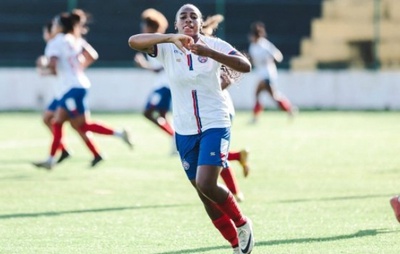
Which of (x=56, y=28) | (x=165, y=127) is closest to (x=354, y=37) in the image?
(x=165, y=127)

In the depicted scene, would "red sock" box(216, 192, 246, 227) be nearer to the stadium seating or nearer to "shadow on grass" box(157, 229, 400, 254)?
"shadow on grass" box(157, 229, 400, 254)

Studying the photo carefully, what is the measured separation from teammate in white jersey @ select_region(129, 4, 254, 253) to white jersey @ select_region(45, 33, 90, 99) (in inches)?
261

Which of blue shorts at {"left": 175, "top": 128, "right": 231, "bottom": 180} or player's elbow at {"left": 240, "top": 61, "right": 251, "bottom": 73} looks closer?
player's elbow at {"left": 240, "top": 61, "right": 251, "bottom": 73}

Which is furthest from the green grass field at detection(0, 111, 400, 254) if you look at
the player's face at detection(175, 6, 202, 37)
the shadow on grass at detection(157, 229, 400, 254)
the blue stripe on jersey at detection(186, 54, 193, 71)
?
the player's face at detection(175, 6, 202, 37)

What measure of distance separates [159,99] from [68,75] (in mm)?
2250

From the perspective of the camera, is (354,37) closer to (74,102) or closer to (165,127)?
(165,127)

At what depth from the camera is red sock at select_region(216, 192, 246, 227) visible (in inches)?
321

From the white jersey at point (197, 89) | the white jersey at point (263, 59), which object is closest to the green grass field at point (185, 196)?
the white jersey at point (197, 89)

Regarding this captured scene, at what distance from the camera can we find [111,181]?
45.3 feet

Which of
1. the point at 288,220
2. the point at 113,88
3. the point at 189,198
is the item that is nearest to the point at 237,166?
the point at 189,198

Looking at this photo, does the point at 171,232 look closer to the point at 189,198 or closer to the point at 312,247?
the point at 312,247

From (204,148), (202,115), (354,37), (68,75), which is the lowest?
(354,37)

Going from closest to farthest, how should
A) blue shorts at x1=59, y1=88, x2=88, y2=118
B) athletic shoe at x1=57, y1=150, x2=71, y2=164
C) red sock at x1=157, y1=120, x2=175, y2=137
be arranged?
blue shorts at x1=59, y1=88, x2=88, y2=118, athletic shoe at x1=57, y1=150, x2=71, y2=164, red sock at x1=157, y1=120, x2=175, y2=137

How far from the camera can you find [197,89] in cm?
827
